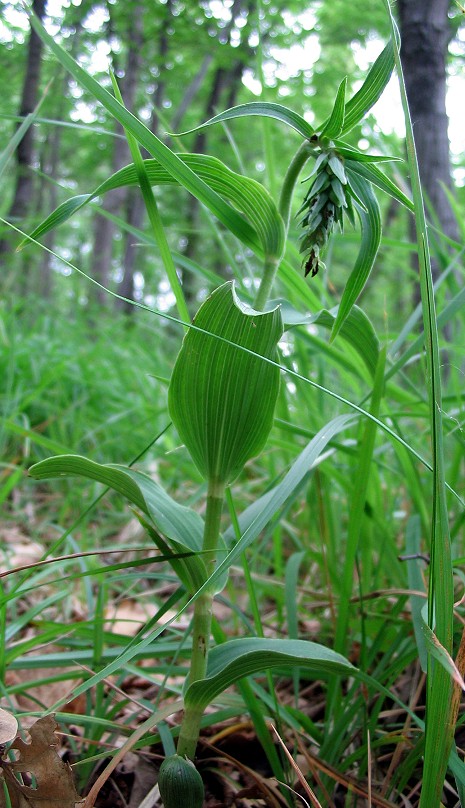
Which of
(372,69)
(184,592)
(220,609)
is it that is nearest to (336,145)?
(372,69)

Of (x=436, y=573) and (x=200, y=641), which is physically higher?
(x=436, y=573)

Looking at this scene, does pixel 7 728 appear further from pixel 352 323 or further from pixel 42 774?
pixel 352 323

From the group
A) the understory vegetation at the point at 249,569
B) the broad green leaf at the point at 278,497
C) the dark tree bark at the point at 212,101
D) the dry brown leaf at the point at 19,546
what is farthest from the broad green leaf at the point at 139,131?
the dark tree bark at the point at 212,101

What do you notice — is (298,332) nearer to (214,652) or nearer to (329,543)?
(329,543)

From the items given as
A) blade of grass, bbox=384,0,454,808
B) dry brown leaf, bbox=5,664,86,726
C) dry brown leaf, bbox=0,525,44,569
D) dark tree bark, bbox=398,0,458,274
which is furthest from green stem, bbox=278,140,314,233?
dark tree bark, bbox=398,0,458,274

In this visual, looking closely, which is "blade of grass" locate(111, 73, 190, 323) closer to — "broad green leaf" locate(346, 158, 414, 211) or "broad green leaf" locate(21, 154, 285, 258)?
"broad green leaf" locate(21, 154, 285, 258)

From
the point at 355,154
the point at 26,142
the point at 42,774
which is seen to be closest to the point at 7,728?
the point at 42,774
